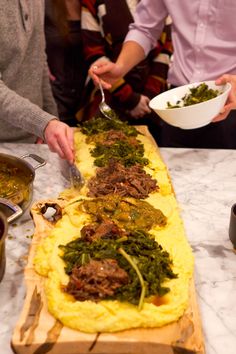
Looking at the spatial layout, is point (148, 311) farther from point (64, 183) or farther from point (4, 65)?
point (4, 65)

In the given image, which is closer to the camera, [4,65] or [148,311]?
[148,311]

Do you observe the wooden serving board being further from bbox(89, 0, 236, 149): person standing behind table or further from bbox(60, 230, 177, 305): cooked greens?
bbox(89, 0, 236, 149): person standing behind table

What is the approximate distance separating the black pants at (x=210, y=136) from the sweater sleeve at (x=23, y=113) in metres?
1.11

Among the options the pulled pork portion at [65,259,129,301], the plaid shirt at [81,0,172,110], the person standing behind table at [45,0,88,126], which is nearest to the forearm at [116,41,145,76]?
the plaid shirt at [81,0,172,110]

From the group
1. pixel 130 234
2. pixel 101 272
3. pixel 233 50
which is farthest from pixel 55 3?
pixel 101 272

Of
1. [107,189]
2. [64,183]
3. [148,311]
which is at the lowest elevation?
[64,183]

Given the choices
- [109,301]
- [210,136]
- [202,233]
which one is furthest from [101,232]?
[210,136]

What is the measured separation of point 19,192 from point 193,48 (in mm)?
1638

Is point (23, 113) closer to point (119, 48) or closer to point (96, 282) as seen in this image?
point (96, 282)

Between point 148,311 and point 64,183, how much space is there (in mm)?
1196

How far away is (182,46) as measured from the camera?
303 centimetres

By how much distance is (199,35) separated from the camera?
9.39 feet

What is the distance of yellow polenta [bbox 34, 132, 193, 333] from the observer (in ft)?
4.77

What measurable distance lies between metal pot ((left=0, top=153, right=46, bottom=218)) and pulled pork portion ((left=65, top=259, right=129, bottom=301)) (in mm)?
403
